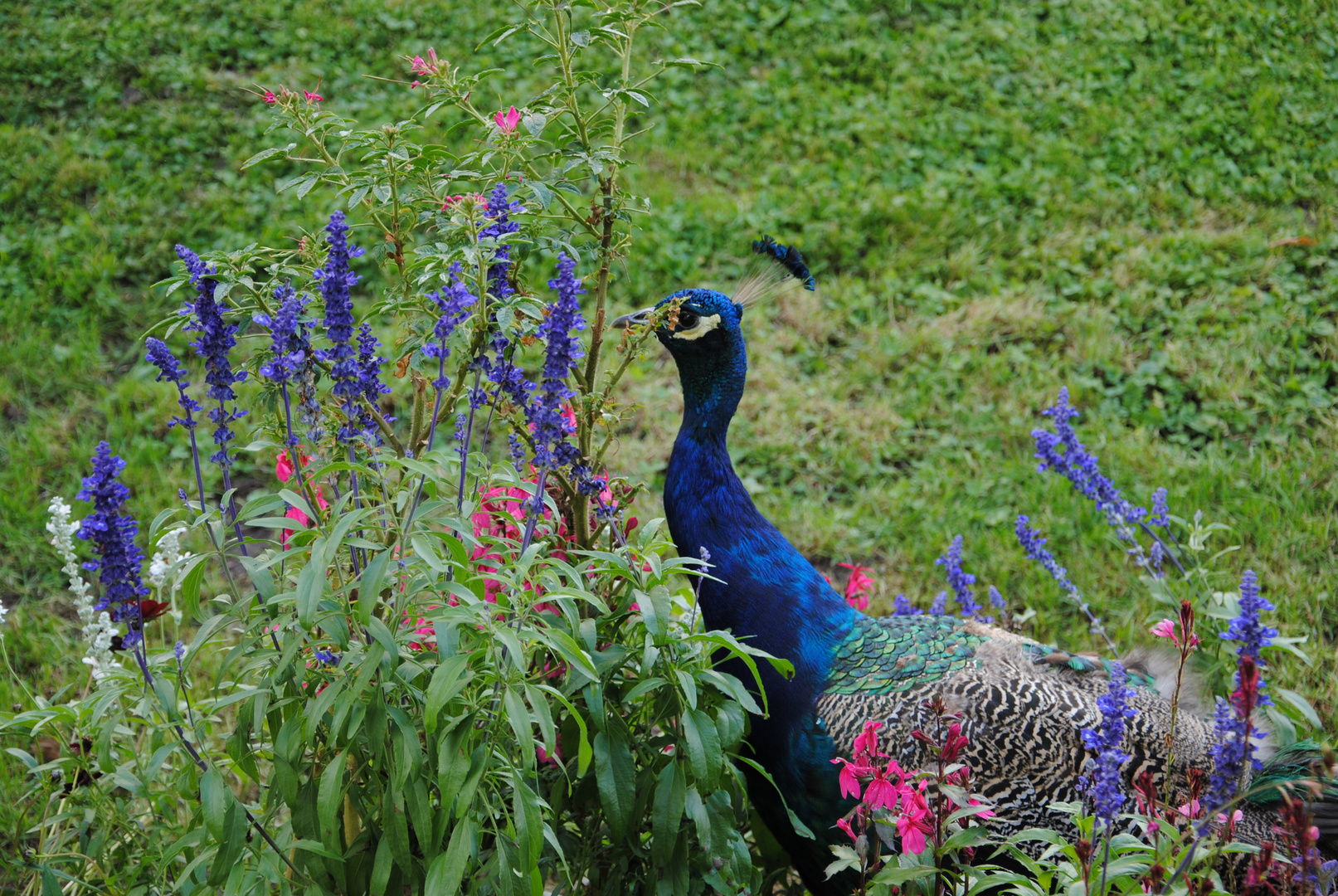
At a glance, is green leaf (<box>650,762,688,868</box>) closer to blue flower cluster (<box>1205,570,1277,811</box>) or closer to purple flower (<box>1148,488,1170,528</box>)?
blue flower cluster (<box>1205,570,1277,811</box>)

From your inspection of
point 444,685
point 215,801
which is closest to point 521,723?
point 444,685

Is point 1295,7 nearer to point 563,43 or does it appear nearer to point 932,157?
point 932,157

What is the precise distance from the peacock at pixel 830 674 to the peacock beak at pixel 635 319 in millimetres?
11

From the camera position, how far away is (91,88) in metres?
5.77

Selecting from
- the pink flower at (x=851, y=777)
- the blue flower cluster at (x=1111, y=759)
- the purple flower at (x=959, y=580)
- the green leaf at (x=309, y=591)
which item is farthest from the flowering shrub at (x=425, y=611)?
the purple flower at (x=959, y=580)

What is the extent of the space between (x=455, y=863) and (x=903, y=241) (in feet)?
13.6

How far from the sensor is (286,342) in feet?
5.48

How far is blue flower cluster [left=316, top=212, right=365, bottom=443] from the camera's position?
1.60 metres

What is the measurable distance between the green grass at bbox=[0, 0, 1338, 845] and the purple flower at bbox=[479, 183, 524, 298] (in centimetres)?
157

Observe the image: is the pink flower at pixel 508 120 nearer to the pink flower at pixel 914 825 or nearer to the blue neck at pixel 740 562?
the blue neck at pixel 740 562

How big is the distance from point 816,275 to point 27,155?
3.77 meters

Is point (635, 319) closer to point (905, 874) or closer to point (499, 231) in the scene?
point (499, 231)

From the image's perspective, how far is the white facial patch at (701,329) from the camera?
8.02 feet

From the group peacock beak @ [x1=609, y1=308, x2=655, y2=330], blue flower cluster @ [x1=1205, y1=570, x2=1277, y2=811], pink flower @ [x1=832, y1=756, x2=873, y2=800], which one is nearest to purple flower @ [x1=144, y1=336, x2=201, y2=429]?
peacock beak @ [x1=609, y1=308, x2=655, y2=330]
